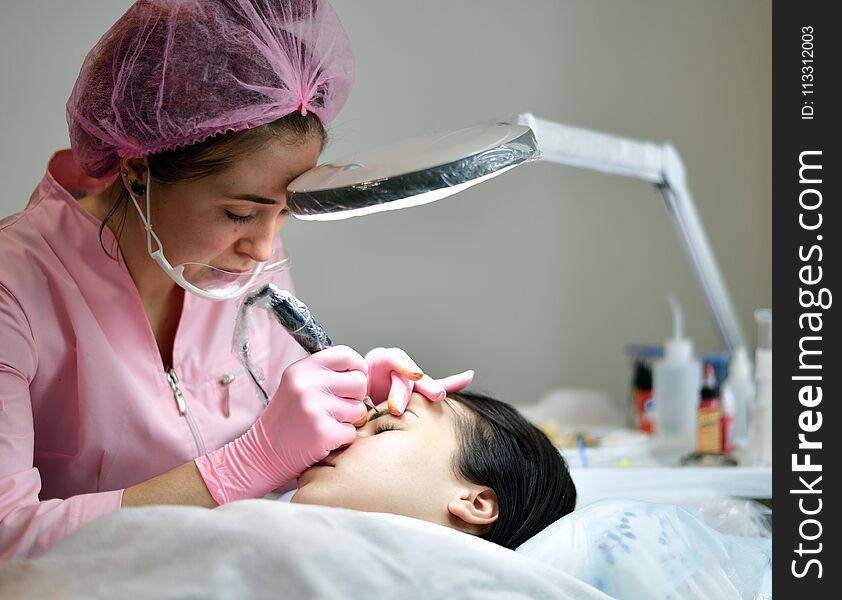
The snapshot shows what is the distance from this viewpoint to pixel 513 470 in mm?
1250

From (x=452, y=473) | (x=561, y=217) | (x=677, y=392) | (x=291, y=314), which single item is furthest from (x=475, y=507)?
(x=561, y=217)

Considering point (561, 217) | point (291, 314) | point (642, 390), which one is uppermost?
point (561, 217)

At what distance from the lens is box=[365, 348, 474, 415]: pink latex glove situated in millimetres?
1263

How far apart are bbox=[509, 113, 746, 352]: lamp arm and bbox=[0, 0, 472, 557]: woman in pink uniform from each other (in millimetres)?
376

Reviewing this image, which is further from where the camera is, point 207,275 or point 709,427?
point 709,427

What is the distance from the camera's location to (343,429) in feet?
3.82

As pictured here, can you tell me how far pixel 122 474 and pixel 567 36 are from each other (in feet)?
4.98

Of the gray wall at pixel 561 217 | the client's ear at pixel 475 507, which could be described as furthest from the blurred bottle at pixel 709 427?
the client's ear at pixel 475 507

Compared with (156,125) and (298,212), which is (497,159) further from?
(156,125)

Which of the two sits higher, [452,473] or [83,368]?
[83,368]

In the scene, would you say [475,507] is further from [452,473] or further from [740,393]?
[740,393]

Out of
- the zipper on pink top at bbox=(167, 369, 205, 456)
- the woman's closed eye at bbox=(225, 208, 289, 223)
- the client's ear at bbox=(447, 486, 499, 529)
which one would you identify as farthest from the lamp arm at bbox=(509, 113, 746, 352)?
the zipper on pink top at bbox=(167, 369, 205, 456)

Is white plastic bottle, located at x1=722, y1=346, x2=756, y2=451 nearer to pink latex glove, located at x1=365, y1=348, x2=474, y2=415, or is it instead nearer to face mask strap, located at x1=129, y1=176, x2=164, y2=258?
pink latex glove, located at x1=365, y1=348, x2=474, y2=415

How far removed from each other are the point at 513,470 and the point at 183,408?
0.49 m
